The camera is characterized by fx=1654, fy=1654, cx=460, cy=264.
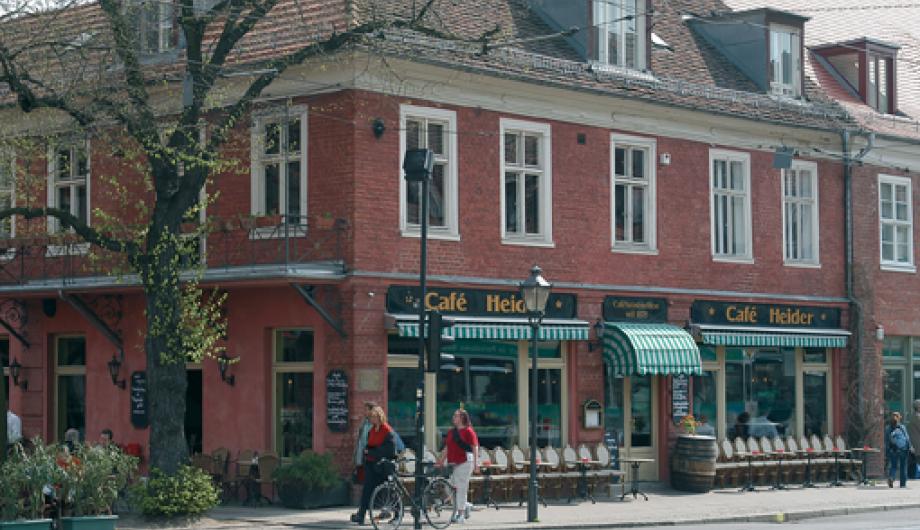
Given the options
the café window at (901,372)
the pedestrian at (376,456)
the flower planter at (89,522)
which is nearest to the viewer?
the flower planter at (89,522)

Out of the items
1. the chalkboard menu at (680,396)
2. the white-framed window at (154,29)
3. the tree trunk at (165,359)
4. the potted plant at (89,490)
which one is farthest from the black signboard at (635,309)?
the potted plant at (89,490)

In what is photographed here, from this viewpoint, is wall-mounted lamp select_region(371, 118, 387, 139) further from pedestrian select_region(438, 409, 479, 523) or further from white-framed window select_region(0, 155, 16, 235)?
white-framed window select_region(0, 155, 16, 235)

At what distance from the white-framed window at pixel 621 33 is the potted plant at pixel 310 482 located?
9.71m

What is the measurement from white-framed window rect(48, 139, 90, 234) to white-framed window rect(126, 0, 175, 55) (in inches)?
94.8

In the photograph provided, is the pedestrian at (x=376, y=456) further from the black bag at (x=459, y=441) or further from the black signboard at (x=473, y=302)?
the black signboard at (x=473, y=302)

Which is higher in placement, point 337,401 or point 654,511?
point 337,401

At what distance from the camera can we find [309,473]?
2509cm

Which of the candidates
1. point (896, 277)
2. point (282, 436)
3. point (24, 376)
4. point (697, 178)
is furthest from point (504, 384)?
point (896, 277)

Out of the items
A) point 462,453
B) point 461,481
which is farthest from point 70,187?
point 461,481

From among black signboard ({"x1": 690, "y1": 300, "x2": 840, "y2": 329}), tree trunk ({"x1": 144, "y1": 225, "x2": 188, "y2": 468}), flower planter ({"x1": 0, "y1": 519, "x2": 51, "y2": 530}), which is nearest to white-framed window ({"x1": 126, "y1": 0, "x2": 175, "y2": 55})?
tree trunk ({"x1": 144, "y1": 225, "x2": 188, "y2": 468})

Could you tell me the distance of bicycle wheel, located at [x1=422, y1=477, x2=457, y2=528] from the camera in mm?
23578

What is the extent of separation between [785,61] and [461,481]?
556 inches

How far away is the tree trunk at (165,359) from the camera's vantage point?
23.0 metres

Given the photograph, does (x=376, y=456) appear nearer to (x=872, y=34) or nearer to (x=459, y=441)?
(x=459, y=441)
